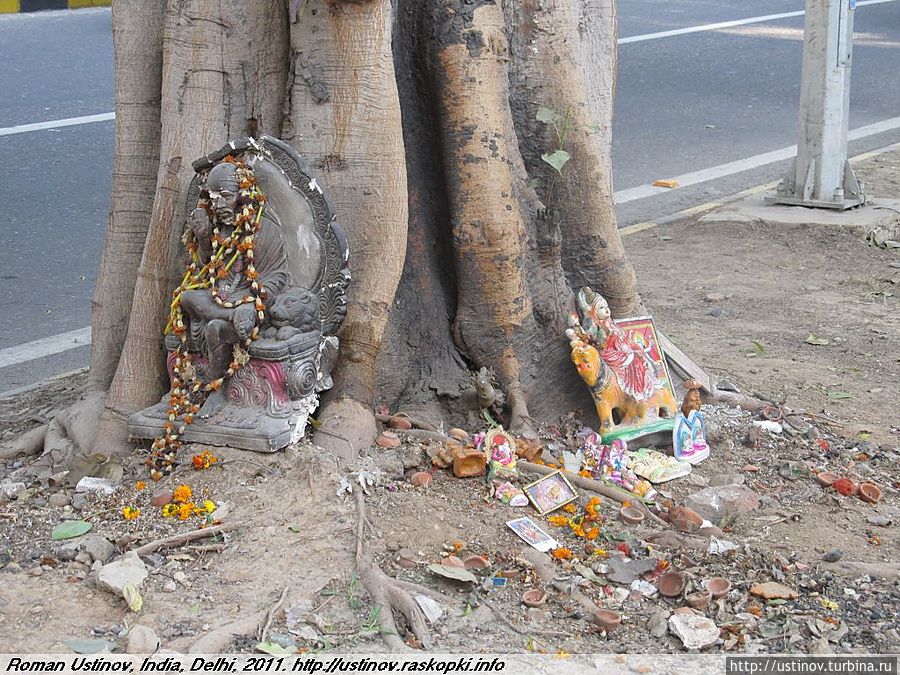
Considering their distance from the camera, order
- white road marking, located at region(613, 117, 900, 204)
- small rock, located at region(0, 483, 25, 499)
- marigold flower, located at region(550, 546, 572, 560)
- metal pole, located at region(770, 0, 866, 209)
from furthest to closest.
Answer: white road marking, located at region(613, 117, 900, 204) < metal pole, located at region(770, 0, 866, 209) < small rock, located at region(0, 483, 25, 499) < marigold flower, located at region(550, 546, 572, 560)

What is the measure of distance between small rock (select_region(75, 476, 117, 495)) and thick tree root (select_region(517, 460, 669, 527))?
125 centimetres

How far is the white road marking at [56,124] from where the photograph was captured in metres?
8.56

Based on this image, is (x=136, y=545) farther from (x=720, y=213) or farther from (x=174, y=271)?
(x=720, y=213)

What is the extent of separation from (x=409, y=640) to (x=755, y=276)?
4094 millimetres

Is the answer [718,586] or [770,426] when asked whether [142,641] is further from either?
[770,426]

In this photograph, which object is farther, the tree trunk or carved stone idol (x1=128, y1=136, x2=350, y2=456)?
the tree trunk

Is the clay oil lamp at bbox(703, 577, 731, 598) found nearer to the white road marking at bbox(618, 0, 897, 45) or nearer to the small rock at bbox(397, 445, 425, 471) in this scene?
the small rock at bbox(397, 445, 425, 471)

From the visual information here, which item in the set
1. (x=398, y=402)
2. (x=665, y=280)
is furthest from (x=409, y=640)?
(x=665, y=280)

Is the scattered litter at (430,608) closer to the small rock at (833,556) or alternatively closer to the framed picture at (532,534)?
the framed picture at (532,534)

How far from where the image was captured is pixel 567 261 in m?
4.39

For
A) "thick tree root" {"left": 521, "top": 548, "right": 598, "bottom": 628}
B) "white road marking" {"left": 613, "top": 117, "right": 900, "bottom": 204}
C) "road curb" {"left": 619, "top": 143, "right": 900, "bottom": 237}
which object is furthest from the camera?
"white road marking" {"left": 613, "top": 117, "right": 900, "bottom": 204}

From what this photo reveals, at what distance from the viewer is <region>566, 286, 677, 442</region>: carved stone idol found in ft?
13.4

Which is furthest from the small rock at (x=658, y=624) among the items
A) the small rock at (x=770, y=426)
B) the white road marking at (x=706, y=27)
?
the white road marking at (x=706, y=27)

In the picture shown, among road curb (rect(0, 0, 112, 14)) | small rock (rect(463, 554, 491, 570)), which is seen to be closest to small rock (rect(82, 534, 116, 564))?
small rock (rect(463, 554, 491, 570))
